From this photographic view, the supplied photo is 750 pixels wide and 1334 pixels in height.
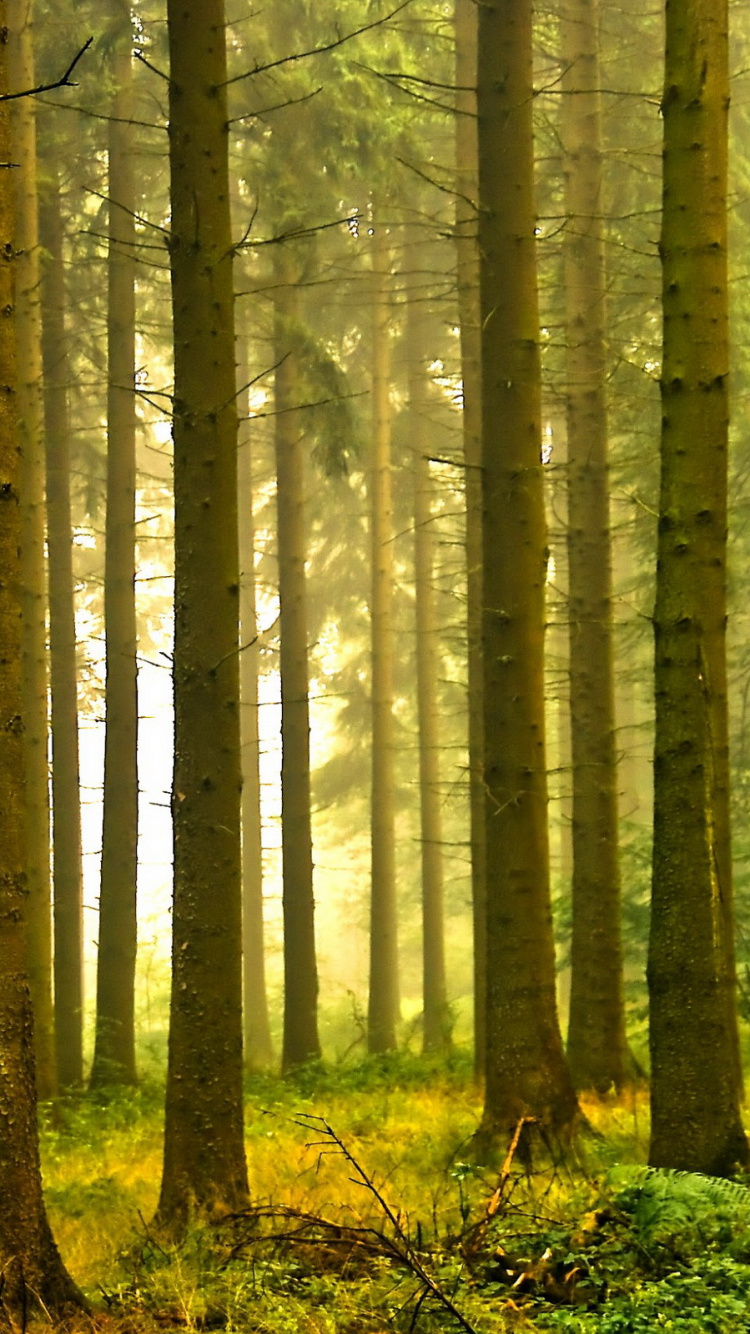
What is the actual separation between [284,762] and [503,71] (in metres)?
9.86

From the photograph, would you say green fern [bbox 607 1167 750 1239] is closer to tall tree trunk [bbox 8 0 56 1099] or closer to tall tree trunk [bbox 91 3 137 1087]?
tall tree trunk [bbox 8 0 56 1099]

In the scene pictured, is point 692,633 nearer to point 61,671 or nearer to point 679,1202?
point 679,1202

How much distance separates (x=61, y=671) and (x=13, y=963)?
11460 millimetres

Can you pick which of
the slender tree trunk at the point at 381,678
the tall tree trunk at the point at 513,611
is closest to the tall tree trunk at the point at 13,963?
the tall tree trunk at the point at 513,611

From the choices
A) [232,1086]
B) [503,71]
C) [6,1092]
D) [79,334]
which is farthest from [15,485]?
[79,334]

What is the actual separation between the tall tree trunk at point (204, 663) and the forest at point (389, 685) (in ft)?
0.08

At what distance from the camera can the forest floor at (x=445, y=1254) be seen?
4.87m

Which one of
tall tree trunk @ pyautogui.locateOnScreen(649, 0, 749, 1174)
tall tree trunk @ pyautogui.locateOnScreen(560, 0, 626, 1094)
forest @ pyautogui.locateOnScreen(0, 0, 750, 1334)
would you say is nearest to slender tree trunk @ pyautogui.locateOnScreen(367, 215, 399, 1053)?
forest @ pyautogui.locateOnScreen(0, 0, 750, 1334)

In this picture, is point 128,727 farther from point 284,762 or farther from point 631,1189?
point 631,1189

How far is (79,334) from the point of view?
18328 mm

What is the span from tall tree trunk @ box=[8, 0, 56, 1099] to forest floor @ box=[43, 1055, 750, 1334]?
147 inches

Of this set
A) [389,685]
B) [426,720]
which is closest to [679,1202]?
[389,685]

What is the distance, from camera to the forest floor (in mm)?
4867

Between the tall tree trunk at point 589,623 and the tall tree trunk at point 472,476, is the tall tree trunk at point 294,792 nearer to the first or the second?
the tall tree trunk at point 472,476
